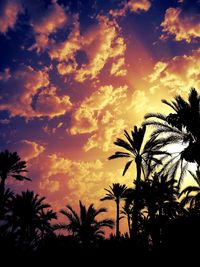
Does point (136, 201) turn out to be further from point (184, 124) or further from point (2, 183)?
point (2, 183)

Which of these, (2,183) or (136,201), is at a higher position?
(2,183)

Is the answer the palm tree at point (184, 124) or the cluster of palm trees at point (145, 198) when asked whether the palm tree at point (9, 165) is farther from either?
the palm tree at point (184, 124)

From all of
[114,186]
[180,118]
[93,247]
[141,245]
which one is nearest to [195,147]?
[180,118]

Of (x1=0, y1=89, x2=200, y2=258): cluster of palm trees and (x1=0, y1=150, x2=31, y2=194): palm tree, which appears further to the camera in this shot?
(x1=0, y1=150, x2=31, y2=194): palm tree

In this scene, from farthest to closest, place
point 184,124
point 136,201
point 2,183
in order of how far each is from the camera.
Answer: point 2,183, point 136,201, point 184,124

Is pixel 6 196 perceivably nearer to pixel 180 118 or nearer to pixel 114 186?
pixel 114 186

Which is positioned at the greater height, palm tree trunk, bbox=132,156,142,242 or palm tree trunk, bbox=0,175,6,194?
palm tree trunk, bbox=0,175,6,194

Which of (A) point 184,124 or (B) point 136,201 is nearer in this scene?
(A) point 184,124

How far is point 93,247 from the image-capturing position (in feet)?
43.0

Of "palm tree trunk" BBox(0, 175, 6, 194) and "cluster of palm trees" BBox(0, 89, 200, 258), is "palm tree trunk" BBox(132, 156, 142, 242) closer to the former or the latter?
"cluster of palm trees" BBox(0, 89, 200, 258)

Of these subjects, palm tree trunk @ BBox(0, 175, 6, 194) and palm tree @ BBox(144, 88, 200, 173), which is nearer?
palm tree @ BBox(144, 88, 200, 173)

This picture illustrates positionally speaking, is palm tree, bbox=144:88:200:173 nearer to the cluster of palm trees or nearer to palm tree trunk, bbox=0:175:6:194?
the cluster of palm trees

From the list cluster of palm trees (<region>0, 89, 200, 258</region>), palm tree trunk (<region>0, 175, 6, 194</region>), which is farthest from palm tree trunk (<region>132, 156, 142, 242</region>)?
palm tree trunk (<region>0, 175, 6, 194</region>)

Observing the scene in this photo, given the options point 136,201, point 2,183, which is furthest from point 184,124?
point 2,183
